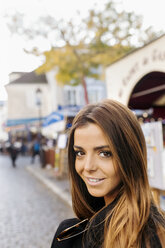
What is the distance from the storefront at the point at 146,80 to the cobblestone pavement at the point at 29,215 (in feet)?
7.07

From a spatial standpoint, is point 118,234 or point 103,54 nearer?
point 118,234

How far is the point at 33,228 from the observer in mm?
5508

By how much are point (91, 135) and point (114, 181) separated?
19 cm

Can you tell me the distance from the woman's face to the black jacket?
7cm

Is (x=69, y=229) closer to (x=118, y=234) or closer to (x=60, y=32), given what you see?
(x=118, y=234)

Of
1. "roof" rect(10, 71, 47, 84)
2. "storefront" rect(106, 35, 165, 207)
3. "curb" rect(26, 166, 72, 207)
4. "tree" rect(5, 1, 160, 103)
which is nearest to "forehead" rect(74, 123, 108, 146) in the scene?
"storefront" rect(106, 35, 165, 207)

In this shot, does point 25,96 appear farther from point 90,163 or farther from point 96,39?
point 90,163

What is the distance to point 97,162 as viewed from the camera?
1104 mm

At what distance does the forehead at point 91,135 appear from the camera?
1079mm

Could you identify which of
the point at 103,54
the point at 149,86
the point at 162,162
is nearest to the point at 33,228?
the point at 162,162

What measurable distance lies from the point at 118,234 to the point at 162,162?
10.5ft

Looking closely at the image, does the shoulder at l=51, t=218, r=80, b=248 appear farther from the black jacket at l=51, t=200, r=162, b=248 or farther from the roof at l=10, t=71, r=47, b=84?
the roof at l=10, t=71, r=47, b=84

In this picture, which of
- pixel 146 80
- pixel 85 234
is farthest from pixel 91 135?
pixel 146 80

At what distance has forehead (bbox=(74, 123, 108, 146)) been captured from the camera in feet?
3.54
